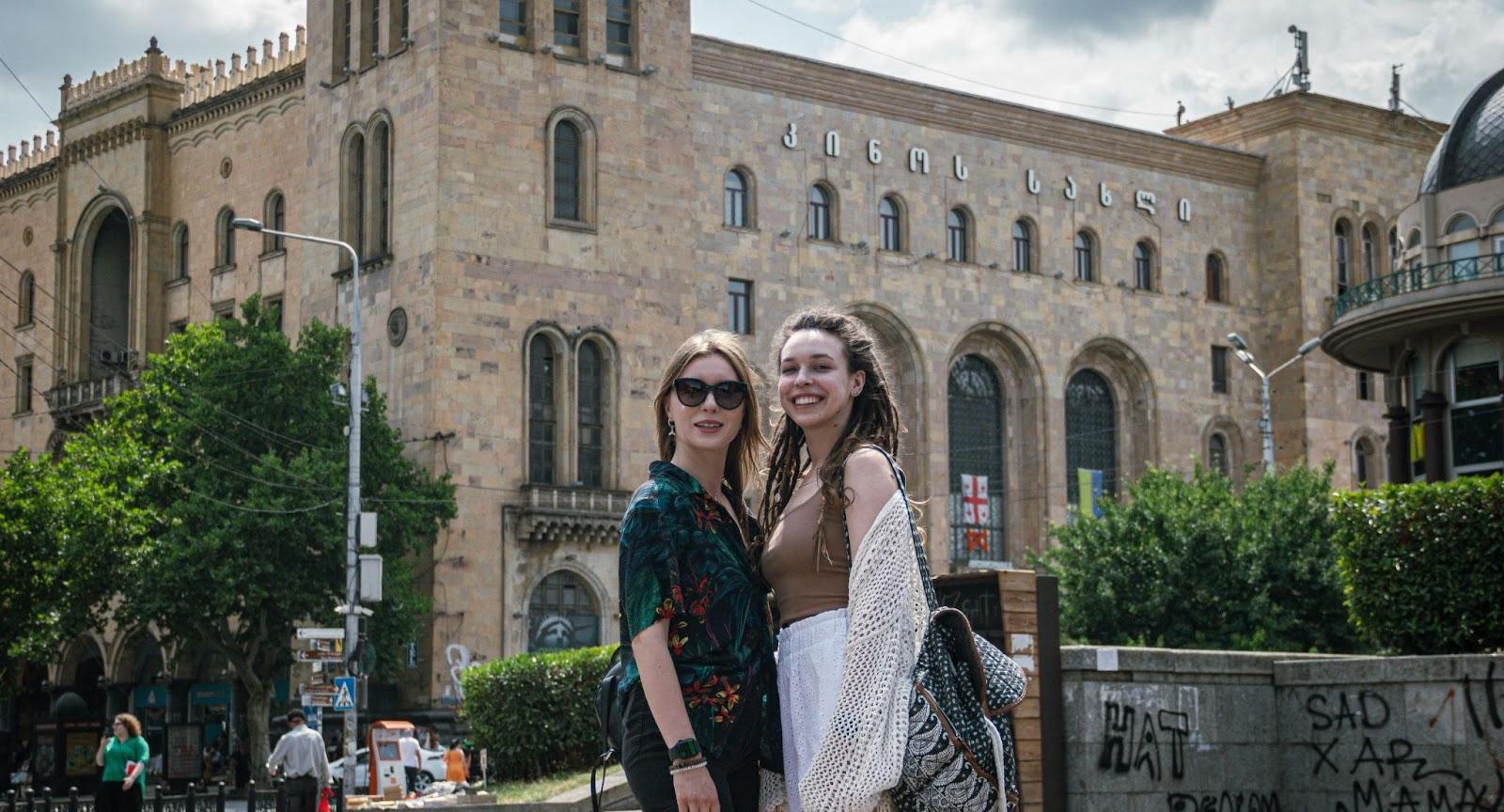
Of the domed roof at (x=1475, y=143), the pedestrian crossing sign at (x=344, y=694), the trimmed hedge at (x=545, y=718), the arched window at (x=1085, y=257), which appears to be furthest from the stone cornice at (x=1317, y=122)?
the pedestrian crossing sign at (x=344, y=694)

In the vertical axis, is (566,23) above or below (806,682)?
above

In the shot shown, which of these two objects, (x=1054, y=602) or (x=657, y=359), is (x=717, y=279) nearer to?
(x=657, y=359)

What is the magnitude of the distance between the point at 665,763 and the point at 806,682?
0.48 metres

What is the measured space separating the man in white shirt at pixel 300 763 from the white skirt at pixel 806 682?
17567 mm

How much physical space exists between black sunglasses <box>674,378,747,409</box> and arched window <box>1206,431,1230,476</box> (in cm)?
5041

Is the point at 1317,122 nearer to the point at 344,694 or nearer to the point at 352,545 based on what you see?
the point at 352,545

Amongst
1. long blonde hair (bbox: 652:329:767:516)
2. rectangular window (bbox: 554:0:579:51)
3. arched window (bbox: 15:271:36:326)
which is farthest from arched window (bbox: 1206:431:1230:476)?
long blonde hair (bbox: 652:329:767:516)

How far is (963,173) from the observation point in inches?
1987

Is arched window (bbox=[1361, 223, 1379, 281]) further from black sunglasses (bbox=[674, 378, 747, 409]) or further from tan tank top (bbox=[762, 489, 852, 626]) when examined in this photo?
tan tank top (bbox=[762, 489, 852, 626])

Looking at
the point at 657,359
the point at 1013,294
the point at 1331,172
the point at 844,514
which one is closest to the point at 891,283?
the point at 1013,294

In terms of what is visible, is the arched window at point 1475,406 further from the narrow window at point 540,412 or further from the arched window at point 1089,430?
the arched window at point 1089,430

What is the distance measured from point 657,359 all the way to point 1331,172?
2266 centimetres

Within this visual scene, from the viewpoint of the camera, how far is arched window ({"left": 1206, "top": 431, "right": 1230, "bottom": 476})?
181 ft

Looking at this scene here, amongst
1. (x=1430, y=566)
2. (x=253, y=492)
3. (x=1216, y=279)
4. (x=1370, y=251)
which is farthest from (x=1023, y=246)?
(x=1430, y=566)
